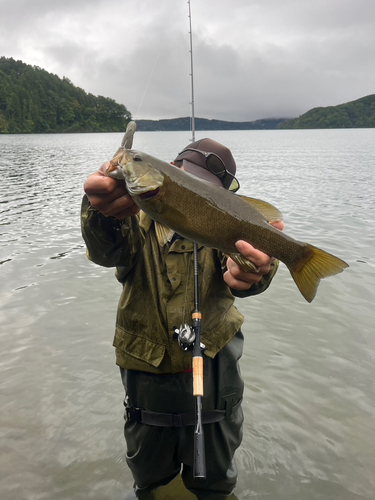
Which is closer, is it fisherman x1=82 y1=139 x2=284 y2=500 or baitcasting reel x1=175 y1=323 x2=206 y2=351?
baitcasting reel x1=175 y1=323 x2=206 y2=351

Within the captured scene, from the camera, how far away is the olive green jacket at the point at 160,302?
2.99 meters

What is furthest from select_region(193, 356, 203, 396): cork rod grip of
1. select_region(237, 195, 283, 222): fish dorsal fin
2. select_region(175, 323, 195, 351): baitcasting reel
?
select_region(237, 195, 283, 222): fish dorsal fin

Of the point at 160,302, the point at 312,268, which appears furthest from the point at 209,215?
the point at 160,302

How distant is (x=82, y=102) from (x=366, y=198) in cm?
14604

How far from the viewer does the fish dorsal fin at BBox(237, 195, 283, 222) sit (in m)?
2.61

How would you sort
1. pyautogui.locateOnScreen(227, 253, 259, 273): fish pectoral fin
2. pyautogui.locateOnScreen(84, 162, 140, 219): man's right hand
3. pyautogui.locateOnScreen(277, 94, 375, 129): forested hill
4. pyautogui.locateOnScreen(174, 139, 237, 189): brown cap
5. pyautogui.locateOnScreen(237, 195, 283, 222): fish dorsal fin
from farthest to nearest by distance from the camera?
pyautogui.locateOnScreen(277, 94, 375, 129): forested hill, pyautogui.locateOnScreen(174, 139, 237, 189): brown cap, pyautogui.locateOnScreen(237, 195, 283, 222): fish dorsal fin, pyautogui.locateOnScreen(227, 253, 259, 273): fish pectoral fin, pyautogui.locateOnScreen(84, 162, 140, 219): man's right hand

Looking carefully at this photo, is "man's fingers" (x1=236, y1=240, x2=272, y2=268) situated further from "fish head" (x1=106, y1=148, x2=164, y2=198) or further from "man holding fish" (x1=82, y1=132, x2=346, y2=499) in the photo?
"fish head" (x1=106, y1=148, x2=164, y2=198)

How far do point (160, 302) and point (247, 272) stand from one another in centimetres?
82

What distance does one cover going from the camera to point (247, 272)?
8.32 ft

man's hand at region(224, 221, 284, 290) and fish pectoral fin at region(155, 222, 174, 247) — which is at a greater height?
fish pectoral fin at region(155, 222, 174, 247)

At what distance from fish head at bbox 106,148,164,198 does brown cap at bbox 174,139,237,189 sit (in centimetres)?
102

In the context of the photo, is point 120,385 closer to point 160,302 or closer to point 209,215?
point 160,302

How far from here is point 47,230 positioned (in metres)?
13.6

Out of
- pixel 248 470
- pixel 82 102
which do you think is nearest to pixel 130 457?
pixel 248 470
